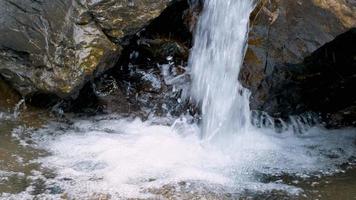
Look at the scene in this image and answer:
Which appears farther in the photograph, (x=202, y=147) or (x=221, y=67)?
(x=221, y=67)

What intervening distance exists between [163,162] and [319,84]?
6.54 feet

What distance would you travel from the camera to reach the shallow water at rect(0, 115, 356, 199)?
3961 millimetres

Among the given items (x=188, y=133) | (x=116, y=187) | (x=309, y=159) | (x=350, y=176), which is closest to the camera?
(x=116, y=187)

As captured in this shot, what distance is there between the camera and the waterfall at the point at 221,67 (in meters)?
5.10

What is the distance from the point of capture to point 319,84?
525 cm

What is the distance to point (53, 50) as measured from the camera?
484 centimetres

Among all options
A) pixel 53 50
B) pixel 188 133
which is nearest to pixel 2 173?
pixel 53 50

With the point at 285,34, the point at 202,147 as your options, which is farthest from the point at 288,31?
the point at 202,147

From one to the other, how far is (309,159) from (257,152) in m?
0.50

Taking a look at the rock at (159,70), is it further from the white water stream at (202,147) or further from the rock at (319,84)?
the rock at (319,84)

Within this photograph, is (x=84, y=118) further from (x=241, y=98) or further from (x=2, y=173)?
(x=241, y=98)

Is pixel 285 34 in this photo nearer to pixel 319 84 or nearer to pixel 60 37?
pixel 319 84

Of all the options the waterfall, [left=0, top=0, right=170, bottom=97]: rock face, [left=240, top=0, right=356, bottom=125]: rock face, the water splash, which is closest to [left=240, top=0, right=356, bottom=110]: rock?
[left=240, top=0, right=356, bottom=125]: rock face

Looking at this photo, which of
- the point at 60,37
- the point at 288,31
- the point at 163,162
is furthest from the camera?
the point at 288,31
